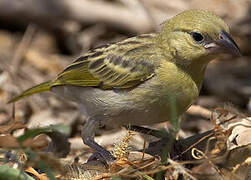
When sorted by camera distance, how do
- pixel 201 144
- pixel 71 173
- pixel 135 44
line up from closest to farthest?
1. pixel 71 173
2. pixel 201 144
3. pixel 135 44

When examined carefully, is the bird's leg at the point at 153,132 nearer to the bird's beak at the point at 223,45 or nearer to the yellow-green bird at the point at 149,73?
the yellow-green bird at the point at 149,73

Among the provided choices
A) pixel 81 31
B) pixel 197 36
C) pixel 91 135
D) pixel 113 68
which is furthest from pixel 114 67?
pixel 81 31

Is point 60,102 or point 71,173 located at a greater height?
point 71,173

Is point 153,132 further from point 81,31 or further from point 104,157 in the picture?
point 81,31

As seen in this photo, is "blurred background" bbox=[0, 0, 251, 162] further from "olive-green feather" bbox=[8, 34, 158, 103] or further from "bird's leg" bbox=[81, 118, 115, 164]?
"bird's leg" bbox=[81, 118, 115, 164]

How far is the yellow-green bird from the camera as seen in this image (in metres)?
3.98

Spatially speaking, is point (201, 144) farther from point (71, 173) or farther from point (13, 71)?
point (13, 71)

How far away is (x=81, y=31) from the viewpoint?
7758mm

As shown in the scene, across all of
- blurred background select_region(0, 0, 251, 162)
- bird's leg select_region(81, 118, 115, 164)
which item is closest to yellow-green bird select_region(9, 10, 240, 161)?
bird's leg select_region(81, 118, 115, 164)

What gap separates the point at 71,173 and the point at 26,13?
14.5 ft

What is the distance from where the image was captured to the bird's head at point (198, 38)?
3918mm

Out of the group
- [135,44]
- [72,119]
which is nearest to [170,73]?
[135,44]

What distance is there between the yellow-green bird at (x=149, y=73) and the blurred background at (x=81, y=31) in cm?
170

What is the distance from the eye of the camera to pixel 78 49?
24.5ft
